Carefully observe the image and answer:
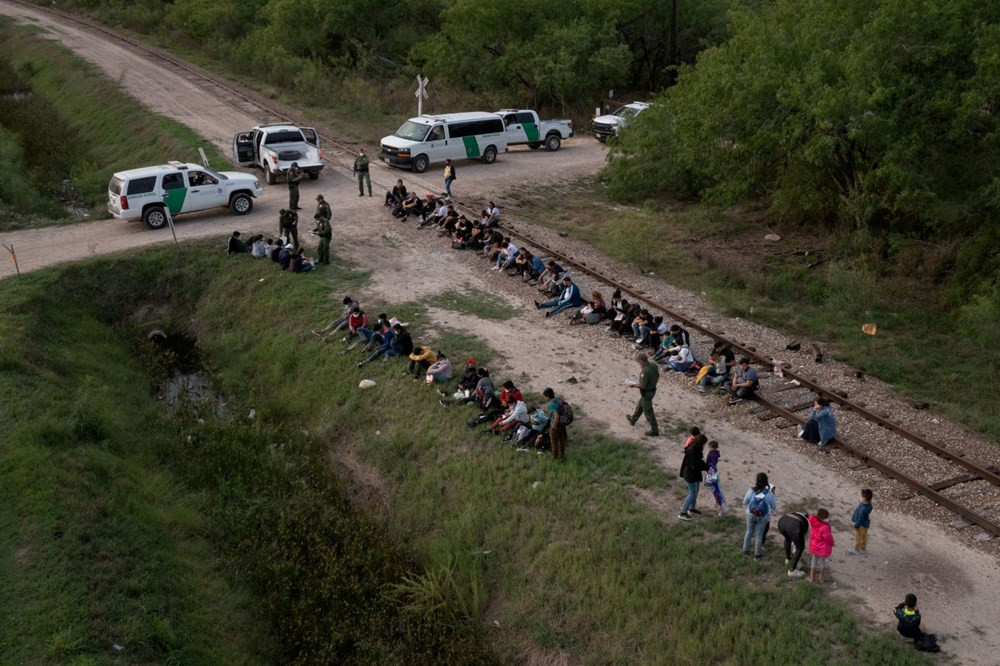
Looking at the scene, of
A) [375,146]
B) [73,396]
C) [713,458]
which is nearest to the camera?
[713,458]

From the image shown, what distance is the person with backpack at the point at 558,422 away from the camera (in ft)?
45.5

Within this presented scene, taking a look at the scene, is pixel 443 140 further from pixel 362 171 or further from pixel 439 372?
pixel 439 372

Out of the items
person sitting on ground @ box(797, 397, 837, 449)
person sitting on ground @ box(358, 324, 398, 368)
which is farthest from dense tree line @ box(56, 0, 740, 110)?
person sitting on ground @ box(797, 397, 837, 449)

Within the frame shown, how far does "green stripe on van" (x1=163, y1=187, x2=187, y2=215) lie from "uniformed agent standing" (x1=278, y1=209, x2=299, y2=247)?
376 cm

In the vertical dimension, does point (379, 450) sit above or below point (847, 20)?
below

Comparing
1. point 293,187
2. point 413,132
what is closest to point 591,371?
point 293,187

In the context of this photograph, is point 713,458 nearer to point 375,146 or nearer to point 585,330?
point 585,330

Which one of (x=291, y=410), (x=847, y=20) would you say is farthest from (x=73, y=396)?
(x=847, y=20)

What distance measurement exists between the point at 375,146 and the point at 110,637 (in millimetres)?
24838

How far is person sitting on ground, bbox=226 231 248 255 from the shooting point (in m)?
22.5

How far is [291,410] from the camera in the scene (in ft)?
57.7

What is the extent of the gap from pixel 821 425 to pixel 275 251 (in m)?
13.6

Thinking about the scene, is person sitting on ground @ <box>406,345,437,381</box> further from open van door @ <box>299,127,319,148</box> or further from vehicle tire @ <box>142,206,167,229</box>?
open van door @ <box>299,127,319,148</box>

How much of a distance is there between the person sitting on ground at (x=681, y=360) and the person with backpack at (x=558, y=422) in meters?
3.32
